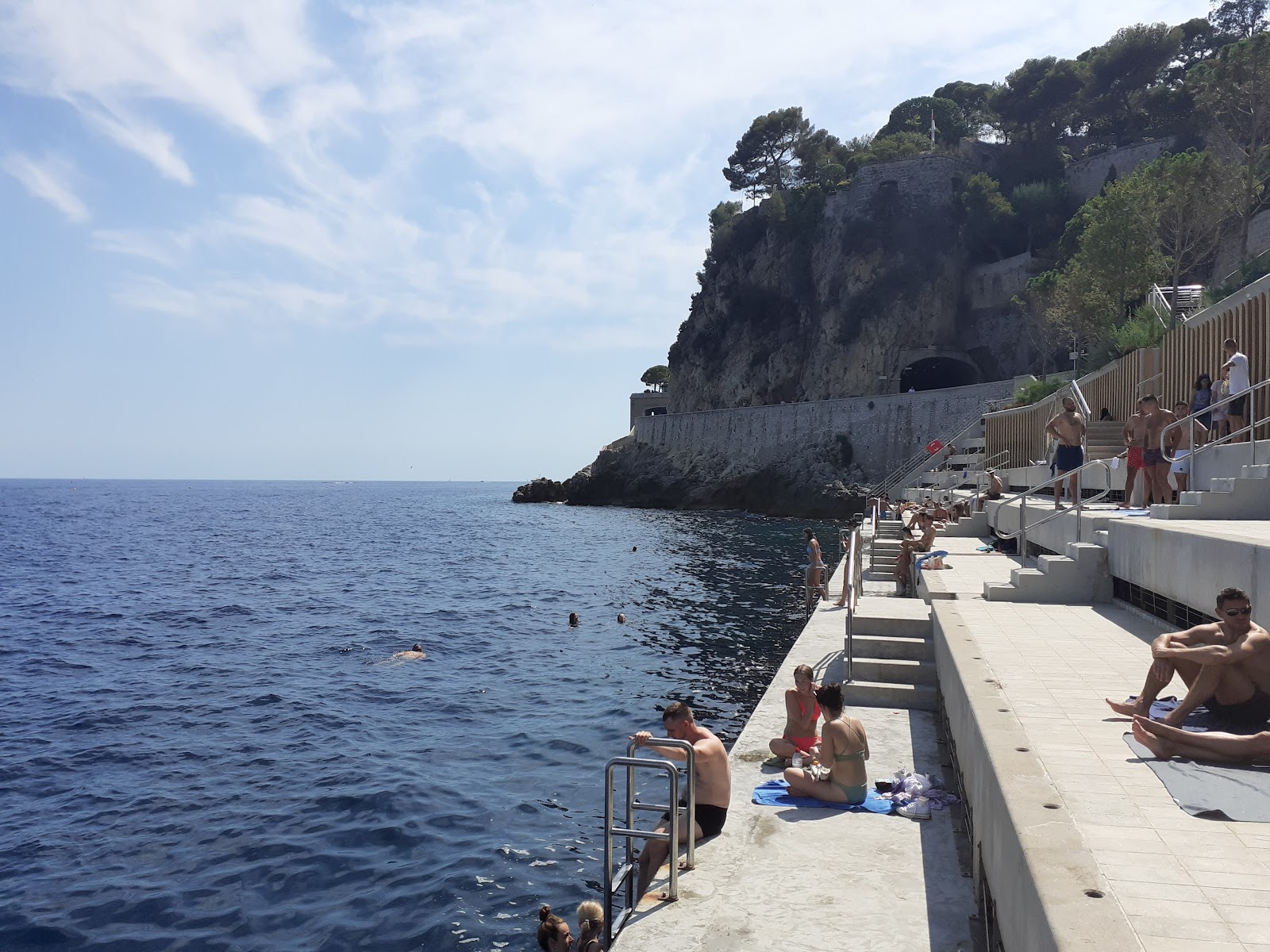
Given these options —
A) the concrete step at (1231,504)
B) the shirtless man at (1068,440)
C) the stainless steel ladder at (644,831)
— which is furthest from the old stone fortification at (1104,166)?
the stainless steel ladder at (644,831)

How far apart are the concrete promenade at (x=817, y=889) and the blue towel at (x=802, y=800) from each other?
0.09 meters

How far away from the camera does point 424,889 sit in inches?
353

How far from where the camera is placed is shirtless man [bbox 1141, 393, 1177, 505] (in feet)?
39.0

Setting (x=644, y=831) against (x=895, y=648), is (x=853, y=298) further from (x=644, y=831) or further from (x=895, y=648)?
(x=644, y=831)

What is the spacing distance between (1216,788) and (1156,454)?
903 cm

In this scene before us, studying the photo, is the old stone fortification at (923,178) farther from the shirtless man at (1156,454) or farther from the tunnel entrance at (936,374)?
the shirtless man at (1156,454)

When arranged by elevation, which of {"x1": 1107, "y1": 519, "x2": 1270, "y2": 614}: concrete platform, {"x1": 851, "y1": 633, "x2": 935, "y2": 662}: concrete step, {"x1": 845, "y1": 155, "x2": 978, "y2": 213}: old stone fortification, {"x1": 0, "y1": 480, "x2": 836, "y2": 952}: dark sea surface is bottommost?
{"x1": 0, "y1": 480, "x2": 836, "y2": 952}: dark sea surface

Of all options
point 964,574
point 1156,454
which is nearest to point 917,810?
point 964,574

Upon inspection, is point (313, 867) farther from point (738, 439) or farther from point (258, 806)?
point (738, 439)

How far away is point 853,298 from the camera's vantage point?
69188 mm

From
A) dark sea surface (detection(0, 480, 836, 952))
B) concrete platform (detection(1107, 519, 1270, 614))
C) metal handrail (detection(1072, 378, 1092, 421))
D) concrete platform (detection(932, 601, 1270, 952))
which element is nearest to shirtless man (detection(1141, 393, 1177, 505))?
concrete platform (detection(1107, 519, 1270, 614))

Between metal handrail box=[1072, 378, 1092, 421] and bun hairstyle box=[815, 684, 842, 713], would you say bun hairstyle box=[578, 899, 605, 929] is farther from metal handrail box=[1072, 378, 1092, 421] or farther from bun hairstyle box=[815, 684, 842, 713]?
metal handrail box=[1072, 378, 1092, 421]

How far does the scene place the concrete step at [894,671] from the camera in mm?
9758

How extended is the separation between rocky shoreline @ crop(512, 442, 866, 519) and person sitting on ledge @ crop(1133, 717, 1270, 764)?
50.6 m
